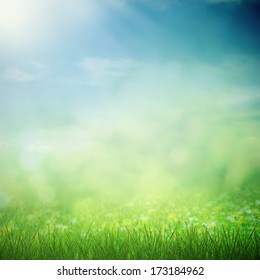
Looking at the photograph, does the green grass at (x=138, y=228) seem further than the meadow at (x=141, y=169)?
No

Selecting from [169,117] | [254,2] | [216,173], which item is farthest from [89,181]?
[254,2]

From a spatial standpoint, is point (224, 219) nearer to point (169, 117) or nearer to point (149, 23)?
point (169, 117)

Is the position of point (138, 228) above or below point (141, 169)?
below

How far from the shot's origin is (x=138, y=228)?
3.70 meters

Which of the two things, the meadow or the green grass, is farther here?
the meadow

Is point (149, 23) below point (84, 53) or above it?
above

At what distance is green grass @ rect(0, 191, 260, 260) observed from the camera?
3467 millimetres

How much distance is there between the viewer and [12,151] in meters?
4.08

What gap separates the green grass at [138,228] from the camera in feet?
11.4

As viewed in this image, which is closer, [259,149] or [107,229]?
[107,229]
